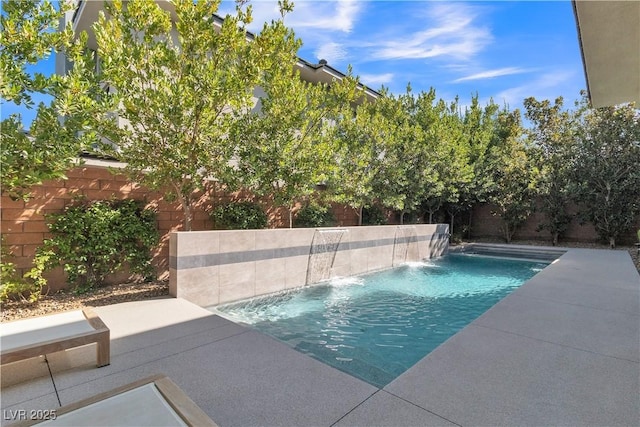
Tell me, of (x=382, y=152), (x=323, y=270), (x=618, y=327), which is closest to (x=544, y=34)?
(x=382, y=152)

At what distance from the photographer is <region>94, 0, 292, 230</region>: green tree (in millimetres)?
5840

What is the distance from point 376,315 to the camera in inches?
243

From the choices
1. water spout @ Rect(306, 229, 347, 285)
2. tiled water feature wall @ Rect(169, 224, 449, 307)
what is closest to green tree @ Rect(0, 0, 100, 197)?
tiled water feature wall @ Rect(169, 224, 449, 307)

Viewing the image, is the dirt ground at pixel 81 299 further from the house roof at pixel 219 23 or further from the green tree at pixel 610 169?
the green tree at pixel 610 169

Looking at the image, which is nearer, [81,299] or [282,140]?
[81,299]

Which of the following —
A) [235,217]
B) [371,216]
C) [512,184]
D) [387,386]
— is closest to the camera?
[387,386]

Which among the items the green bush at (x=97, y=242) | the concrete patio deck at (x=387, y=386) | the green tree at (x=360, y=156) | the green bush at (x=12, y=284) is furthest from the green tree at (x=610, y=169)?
the green bush at (x=12, y=284)

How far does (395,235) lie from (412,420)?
9733 mm

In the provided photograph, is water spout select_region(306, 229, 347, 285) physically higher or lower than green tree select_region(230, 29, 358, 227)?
lower

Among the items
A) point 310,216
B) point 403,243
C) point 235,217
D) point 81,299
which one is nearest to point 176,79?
point 235,217

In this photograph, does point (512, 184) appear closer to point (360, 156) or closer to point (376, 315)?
point (360, 156)

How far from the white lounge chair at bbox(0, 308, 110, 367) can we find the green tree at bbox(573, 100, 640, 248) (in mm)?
18864

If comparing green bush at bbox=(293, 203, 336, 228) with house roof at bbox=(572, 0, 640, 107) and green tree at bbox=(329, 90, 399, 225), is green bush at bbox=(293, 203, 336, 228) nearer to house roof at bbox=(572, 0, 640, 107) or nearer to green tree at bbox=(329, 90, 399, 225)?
green tree at bbox=(329, 90, 399, 225)

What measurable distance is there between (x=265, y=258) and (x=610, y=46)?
694 centimetres
